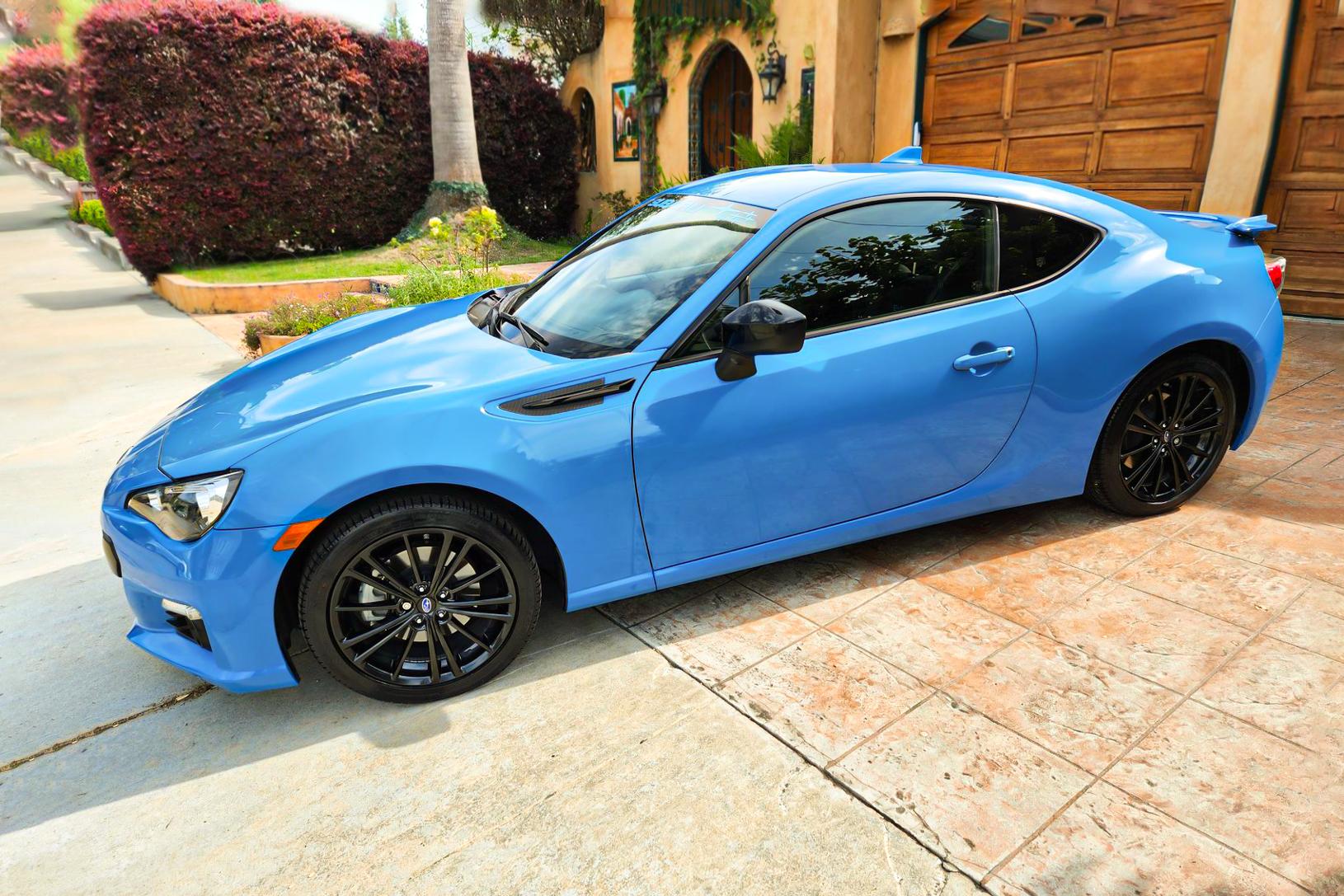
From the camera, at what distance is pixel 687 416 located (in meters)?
2.85

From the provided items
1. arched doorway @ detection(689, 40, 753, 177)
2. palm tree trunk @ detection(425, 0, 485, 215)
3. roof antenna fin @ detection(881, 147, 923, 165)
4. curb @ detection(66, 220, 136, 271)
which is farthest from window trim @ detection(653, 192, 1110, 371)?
curb @ detection(66, 220, 136, 271)

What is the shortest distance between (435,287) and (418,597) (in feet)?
18.1

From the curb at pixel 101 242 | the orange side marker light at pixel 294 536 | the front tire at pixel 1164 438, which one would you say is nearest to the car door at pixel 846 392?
the front tire at pixel 1164 438

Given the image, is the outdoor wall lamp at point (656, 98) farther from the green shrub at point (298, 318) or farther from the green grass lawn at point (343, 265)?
the green shrub at point (298, 318)

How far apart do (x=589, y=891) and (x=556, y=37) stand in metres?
16.4

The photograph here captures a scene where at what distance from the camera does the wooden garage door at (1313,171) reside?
6543mm

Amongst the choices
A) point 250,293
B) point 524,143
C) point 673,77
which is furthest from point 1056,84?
point 524,143

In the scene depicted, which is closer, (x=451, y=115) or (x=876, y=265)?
(x=876, y=265)

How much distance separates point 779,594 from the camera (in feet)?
11.2

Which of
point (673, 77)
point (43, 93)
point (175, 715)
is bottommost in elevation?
point (175, 715)

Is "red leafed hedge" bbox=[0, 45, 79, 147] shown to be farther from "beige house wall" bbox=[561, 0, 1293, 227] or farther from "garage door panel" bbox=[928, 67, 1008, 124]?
"garage door panel" bbox=[928, 67, 1008, 124]

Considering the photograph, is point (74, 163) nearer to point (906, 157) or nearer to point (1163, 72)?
point (1163, 72)

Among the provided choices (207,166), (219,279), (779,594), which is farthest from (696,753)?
(207,166)

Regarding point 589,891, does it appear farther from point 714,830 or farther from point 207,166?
point 207,166
